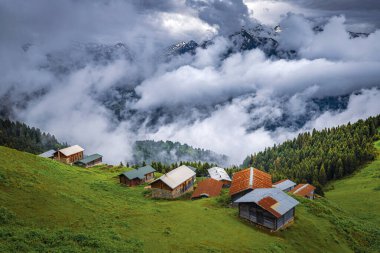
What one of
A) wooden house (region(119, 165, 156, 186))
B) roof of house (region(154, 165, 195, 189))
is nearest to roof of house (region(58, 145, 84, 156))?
wooden house (region(119, 165, 156, 186))

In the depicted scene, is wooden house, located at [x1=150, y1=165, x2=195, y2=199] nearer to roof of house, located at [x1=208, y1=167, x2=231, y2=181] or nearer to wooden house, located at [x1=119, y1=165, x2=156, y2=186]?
wooden house, located at [x1=119, y1=165, x2=156, y2=186]

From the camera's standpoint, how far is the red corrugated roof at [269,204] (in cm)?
5653

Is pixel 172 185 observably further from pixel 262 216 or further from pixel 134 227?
pixel 134 227

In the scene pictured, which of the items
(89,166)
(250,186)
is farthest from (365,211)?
(89,166)

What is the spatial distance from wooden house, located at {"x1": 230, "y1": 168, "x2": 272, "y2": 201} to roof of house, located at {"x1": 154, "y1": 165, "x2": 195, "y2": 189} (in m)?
15.9

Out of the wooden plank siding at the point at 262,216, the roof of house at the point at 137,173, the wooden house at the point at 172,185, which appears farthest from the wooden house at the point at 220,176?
the wooden plank siding at the point at 262,216

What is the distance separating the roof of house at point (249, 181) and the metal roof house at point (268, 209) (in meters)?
11.1

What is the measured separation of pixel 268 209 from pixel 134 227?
24117 mm

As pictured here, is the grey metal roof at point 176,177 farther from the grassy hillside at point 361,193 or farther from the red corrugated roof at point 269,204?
the grassy hillside at point 361,193

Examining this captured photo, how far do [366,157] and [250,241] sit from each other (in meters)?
146

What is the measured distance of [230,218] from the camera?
62.0 meters

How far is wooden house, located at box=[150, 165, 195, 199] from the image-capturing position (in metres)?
87.8

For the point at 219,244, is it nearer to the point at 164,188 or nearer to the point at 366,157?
the point at 164,188

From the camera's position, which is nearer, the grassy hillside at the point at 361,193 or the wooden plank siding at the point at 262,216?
the wooden plank siding at the point at 262,216
